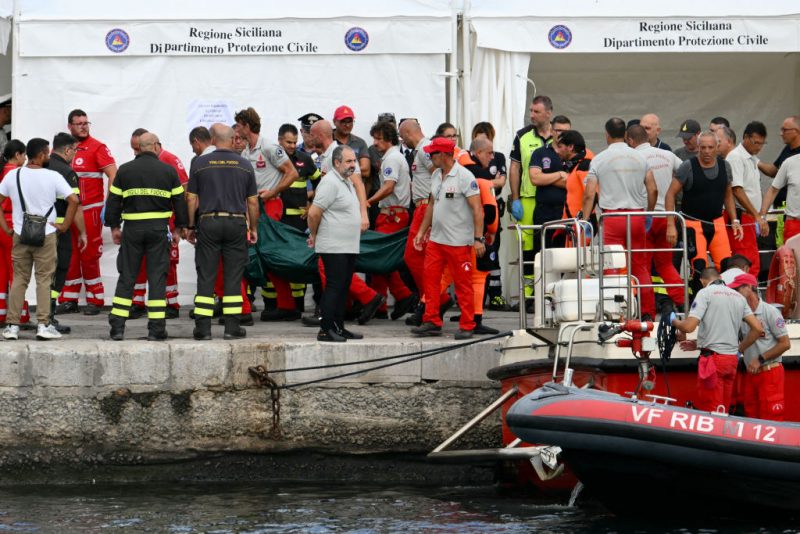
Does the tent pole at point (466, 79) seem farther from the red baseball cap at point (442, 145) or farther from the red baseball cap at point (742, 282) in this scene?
the red baseball cap at point (742, 282)

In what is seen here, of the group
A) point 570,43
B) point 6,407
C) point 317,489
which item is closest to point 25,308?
point 6,407

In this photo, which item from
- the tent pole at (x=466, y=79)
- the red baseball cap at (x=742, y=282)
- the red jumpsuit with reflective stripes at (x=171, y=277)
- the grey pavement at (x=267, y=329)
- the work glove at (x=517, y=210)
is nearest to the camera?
the red baseball cap at (x=742, y=282)

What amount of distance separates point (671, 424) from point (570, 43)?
17.8 feet

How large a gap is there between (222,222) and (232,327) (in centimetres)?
77

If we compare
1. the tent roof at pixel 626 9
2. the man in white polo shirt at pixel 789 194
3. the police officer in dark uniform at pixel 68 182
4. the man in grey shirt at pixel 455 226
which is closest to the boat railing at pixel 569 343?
the man in grey shirt at pixel 455 226

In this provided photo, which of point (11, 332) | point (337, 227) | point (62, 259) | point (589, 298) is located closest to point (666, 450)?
point (589, 298)

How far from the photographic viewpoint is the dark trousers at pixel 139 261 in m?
11.1

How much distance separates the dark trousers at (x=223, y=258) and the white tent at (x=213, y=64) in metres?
2.27

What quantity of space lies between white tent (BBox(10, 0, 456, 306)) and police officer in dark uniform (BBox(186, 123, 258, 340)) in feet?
7.20

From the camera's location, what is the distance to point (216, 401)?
10.7 metres

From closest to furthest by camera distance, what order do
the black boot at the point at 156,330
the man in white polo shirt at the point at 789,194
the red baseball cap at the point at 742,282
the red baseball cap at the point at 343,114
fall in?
the red baseball cap at the point at 742,282 < the black boot at the point at 156,330 < the man in white polo shirt at the point at 789,194 < the red baseball cap at the point at 343,114

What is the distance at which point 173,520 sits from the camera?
9289 mm

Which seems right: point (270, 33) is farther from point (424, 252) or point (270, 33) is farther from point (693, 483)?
point (693, 483)

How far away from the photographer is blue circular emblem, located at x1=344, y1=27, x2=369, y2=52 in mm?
13312
